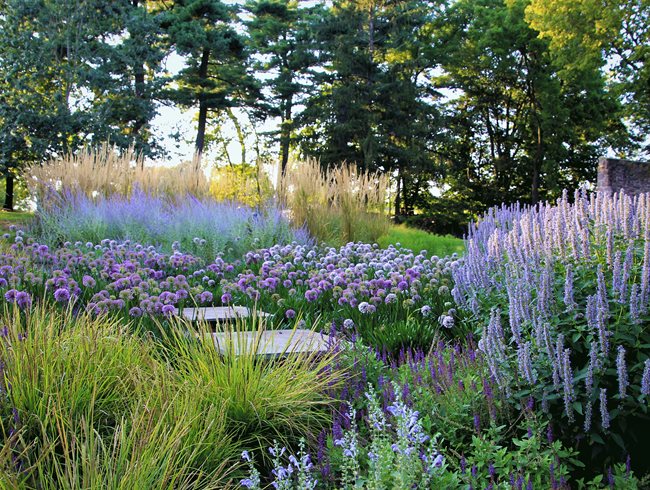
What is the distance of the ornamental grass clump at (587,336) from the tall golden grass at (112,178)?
27.5 ft

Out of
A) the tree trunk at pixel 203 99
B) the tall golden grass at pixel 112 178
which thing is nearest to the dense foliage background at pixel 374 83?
the tree trunk at pixel 203 99

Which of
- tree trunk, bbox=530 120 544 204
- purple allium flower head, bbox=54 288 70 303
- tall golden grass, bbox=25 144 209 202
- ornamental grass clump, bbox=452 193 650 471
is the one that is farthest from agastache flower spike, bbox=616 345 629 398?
tree trunk, bbox=530 120 544 204

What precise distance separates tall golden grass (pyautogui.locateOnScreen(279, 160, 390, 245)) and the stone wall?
9.79 metres

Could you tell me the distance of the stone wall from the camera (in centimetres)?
1666

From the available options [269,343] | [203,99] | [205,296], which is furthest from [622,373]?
[203,99]

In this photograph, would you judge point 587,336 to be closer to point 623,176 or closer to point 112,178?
point 112,178

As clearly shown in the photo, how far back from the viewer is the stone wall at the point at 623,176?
16.7m

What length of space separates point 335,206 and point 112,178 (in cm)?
406

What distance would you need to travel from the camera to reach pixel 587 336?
2.35 meters

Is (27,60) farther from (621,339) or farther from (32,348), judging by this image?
(621,339)

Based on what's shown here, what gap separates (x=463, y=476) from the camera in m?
1.89

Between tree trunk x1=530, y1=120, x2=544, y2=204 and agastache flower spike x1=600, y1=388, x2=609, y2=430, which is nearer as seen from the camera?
agastache flower spike x1=600, y1=388, x2=609, y2=430

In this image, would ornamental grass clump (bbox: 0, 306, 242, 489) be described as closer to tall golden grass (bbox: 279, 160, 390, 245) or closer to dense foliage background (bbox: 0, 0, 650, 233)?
tall golden grass (bbox: 279, 160, 390, 245)

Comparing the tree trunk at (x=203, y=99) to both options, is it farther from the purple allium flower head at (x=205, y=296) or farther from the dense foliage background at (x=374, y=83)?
the purple allium flower head at (x=205, y=296)
